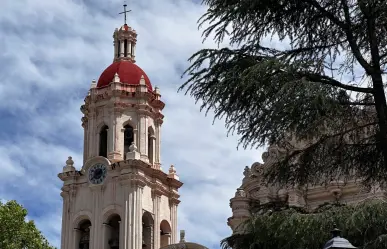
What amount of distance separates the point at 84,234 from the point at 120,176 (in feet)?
13.9

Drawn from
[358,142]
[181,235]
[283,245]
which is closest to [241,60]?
[358,142]

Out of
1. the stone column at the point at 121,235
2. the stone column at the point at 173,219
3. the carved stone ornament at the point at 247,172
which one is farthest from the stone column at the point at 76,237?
the carved stone ornament at the point at 247,172

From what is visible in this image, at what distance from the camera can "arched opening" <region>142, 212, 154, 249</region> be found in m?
43.6

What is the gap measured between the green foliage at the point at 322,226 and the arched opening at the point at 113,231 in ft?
90.4

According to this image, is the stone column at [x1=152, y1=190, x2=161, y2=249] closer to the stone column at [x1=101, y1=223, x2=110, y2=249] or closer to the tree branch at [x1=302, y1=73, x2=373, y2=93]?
the stone column at [x1=101, y1=223, x2=110, y2=249]

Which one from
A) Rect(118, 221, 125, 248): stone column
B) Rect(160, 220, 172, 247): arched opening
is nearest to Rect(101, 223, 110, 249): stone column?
Rect(118, 221, 125, 248): stone column

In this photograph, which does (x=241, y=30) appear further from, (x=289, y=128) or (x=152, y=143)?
(x=152, y=143)

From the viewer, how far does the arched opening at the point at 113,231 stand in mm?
42888

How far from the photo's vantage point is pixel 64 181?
4525 centimetres

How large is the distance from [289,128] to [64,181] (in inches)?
1323

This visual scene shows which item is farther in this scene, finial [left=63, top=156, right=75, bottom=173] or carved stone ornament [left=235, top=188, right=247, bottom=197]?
finial [left=63, top=156, right=75, bottom=173]

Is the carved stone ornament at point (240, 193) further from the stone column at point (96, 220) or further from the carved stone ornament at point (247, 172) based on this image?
the stone column at point (96, 220)

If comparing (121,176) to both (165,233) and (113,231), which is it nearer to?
(113,231)

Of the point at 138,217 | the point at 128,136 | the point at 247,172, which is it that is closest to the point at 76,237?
the point at 138,217
